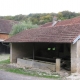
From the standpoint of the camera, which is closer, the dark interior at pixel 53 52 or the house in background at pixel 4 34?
the dark interior at pixel 53 52

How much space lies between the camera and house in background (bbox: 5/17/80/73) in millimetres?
11727

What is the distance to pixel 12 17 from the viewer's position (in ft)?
192

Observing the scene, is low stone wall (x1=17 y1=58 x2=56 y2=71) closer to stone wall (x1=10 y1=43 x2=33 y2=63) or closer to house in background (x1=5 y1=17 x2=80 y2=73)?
house in background (x1=5 y1=17 x2=80 y2=73)

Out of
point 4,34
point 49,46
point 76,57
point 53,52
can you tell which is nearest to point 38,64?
point 76,57

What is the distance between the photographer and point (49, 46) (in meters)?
18.9

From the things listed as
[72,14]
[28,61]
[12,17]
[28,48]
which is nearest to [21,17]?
[12,17]

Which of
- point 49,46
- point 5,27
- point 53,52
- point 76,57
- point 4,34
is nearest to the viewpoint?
point 76,57

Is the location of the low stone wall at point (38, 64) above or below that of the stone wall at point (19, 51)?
Result: below

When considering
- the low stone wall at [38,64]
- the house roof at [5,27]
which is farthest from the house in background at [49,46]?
the house roof at [5,27]

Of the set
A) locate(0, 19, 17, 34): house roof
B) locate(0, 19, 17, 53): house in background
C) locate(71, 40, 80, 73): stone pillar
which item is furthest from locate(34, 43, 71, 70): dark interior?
locate(0, 19, 17, 34): house roof

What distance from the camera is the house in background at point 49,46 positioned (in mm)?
11727

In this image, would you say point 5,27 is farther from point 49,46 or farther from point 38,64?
point 38,64

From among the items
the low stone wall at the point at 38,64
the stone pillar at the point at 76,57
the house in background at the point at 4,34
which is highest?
the house in background at the point at 4,34

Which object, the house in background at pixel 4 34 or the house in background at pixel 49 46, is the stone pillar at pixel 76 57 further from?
the house in background at pixel 4 34
